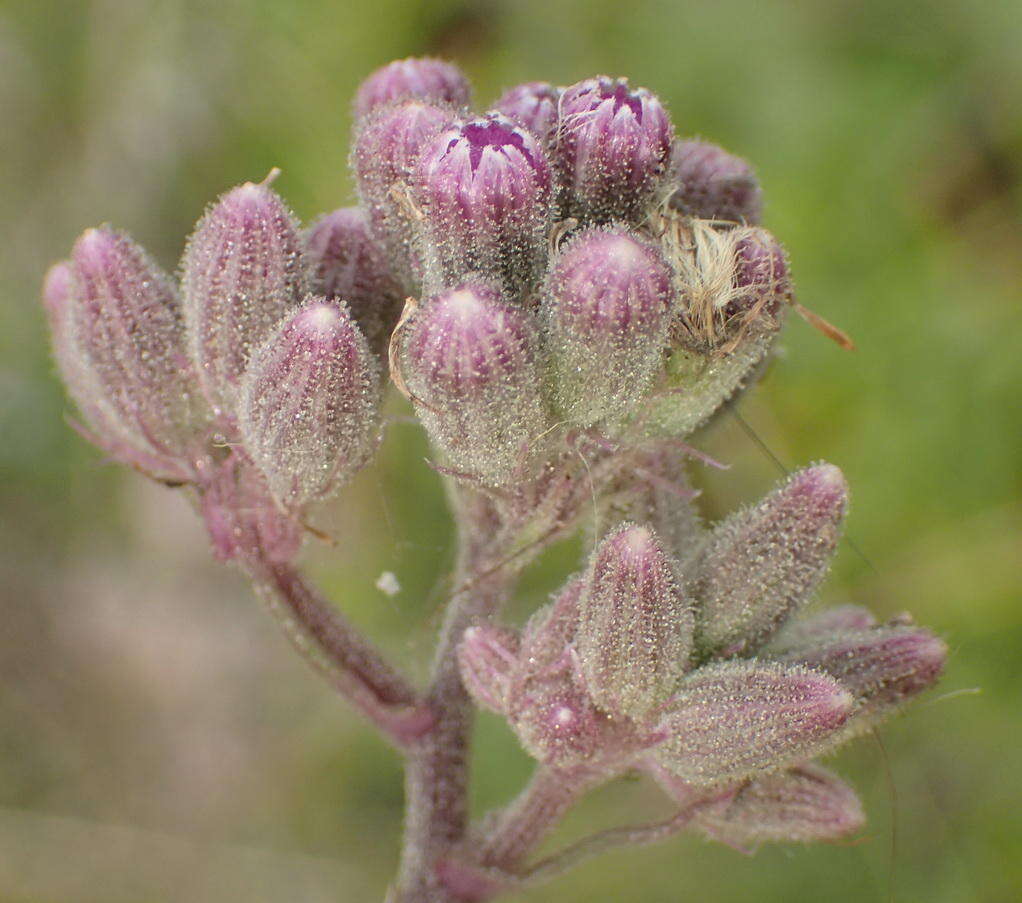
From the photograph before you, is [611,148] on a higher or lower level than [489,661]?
higher

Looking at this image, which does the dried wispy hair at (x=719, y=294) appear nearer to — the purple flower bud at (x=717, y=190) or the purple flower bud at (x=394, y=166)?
the purple flower bud at (x=717, y=190)

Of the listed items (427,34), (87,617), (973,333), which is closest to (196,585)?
(87,617)

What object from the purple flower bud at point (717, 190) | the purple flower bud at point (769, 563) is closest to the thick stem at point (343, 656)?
the purple flower bud at point (769, 563)

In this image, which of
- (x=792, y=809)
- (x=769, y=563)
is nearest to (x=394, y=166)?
(x=769, y=563)

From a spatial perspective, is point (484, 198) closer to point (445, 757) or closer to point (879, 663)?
point (879, 663)

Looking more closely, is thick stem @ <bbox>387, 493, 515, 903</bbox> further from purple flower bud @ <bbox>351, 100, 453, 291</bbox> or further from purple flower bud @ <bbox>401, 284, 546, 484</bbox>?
purple flower bud @ <bbox>351, 100, 453, 291</bbox>

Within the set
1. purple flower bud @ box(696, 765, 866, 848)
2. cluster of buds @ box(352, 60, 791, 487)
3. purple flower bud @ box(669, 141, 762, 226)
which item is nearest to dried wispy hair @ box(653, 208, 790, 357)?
cluster of buds @ box(352, 60, 791, 487)

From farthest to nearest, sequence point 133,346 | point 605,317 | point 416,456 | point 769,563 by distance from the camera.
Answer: point 416,456
point 133,346
point 769,563
point 605,317
